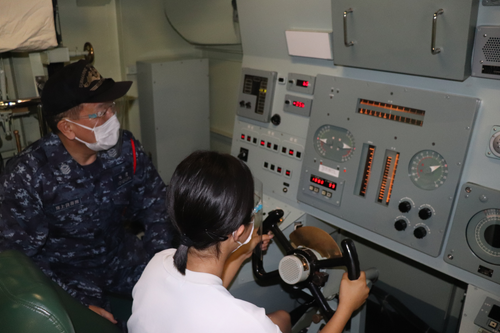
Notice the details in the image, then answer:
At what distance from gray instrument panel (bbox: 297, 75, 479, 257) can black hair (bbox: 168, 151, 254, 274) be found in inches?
30.4

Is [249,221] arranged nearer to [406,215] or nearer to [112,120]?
[406,215]

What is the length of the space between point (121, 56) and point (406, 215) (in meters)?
2.46

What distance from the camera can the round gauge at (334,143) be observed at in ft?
5.75

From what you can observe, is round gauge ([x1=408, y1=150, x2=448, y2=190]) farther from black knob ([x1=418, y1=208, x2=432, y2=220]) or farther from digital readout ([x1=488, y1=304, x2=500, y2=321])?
digital readout ([x1=488, y1=304, x2=500, y2=321])

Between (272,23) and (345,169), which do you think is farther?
(272,23)

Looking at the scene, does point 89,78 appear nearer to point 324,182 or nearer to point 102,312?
point 102,312

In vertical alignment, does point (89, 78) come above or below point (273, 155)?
above

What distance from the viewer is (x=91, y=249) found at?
5.91ft

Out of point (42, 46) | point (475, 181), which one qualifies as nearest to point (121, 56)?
point (42, 46)

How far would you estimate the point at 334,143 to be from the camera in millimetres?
1801

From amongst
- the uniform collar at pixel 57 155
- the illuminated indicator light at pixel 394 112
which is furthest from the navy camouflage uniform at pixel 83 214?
the illuminated indicator light at pixel 394 112

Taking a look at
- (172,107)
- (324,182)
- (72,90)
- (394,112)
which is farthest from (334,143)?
(172,107)

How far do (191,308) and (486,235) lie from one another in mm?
1073

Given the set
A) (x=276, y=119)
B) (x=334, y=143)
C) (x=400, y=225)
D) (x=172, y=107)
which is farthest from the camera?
(x=172, y=107)
